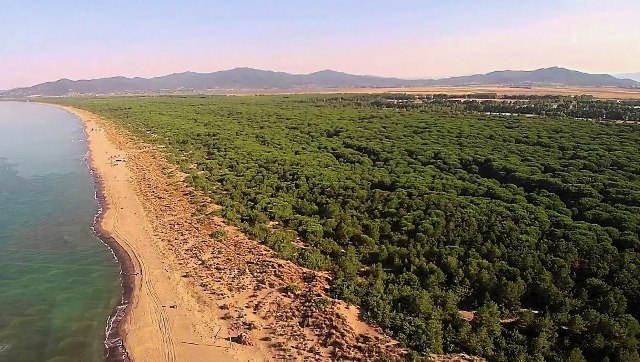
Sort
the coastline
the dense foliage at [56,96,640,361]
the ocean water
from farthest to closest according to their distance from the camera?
the ocean water, the dense foliage at [56,96,640,361], the coastline

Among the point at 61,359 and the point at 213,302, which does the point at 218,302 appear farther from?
the point at 61,359

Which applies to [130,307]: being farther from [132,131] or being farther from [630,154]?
[132,131]

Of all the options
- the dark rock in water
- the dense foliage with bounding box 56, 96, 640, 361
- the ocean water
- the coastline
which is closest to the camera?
the dark rock in water

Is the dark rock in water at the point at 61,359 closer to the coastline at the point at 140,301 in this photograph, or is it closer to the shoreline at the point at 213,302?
the coastline at the point at 140,301

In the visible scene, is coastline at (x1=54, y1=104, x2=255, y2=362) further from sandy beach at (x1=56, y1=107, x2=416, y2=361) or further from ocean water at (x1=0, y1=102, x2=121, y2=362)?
ocean water at (x1=0, y1=102, x2=121, y2=362)

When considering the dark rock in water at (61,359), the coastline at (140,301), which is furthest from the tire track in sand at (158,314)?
the dark rock in water at (61,359)

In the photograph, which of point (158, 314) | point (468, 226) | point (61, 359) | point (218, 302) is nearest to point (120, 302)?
point (158, 314)

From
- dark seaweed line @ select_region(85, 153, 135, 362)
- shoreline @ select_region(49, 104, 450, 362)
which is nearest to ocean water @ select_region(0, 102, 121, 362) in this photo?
dark seaweed line @ select_region(85, 153, 135, 362)
